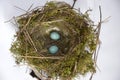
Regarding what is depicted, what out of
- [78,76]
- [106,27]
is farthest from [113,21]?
[78,76]

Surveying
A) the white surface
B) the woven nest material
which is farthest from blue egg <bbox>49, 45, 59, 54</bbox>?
the white surface

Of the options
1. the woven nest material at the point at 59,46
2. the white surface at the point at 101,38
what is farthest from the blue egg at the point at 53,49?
the white surface at the point at 101,38

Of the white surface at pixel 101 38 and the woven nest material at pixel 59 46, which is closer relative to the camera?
the woven nest material at pixel 59 46

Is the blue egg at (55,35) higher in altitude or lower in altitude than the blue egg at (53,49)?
higher

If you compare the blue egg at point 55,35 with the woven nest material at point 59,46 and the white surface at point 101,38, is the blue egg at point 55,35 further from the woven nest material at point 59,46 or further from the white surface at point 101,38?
the white surface at point 101,38

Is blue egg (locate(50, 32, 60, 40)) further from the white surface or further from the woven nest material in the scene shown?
the white surface

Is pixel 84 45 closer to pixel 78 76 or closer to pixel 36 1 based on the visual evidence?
pixel 78 76
